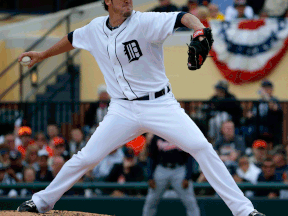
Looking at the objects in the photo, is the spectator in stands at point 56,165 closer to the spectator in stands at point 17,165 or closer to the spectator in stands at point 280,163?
the spectator in stands at point 17,165

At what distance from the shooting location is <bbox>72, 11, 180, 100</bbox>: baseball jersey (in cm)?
442

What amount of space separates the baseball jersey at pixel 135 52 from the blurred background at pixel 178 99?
276 centimetres

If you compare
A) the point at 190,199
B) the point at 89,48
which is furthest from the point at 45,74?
the point at 89,48

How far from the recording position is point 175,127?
14.7ft

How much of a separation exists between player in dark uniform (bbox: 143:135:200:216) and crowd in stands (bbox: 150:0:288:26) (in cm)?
384

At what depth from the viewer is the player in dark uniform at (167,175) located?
7.03 metres

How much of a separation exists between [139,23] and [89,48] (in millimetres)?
686

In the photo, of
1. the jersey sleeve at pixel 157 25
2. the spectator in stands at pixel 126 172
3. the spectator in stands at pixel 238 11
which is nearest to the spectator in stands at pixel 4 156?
the spectator in stands at pixel 126 172

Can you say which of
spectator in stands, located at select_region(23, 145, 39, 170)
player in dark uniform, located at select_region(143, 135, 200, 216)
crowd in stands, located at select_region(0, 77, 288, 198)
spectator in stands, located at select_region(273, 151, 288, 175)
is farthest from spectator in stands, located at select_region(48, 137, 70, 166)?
spectator in stands, located at select_region(273, 151, 288, 175)

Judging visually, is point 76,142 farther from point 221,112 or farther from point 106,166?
point 221,112

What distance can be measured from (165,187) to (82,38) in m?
2.95

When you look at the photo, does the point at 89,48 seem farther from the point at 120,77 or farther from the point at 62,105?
the point at 62,105

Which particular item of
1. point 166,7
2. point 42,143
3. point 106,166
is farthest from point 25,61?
point 166,7

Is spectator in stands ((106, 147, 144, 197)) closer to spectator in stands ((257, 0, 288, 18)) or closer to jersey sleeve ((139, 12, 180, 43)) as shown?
jersey sleeve ((139, 12, 180, 43))
